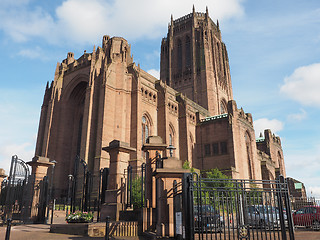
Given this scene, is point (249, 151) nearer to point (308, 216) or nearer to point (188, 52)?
point (188, 52)

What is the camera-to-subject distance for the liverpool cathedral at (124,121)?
27.5 m

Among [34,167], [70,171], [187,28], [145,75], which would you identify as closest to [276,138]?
[187,28]

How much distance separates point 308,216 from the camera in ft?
51.3

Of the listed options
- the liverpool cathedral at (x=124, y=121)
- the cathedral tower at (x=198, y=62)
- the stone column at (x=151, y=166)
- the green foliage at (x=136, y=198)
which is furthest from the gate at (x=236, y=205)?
the cathedral tower at (x=198, y=62)

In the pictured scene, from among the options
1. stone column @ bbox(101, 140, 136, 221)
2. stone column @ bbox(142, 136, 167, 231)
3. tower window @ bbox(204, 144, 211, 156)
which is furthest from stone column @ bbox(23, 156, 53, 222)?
tower window @ bbox(204, 144, 211, 156)

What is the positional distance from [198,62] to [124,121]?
32.6 m

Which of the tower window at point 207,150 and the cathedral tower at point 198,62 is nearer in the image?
the tower window at point 207,150

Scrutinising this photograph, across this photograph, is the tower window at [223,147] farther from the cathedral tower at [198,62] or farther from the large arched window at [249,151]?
the cathedral tower at [198,62]

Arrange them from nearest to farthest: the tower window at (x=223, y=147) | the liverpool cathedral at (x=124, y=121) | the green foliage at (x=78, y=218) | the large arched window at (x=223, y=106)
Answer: the green foliage at (x=78, y=218) → the liverpool cathedral at (x=124, y=121) → the tower window at (x=223, y=147) → the large arched window at (x=223, y=106)

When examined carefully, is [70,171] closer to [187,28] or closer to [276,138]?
[187,28]

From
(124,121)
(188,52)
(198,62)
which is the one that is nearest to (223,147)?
(124,121)

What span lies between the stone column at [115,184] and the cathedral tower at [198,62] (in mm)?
41046

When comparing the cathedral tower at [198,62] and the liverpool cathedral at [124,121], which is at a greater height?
the cathedral tower at [198,62]

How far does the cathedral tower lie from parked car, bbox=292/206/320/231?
35.5 m
